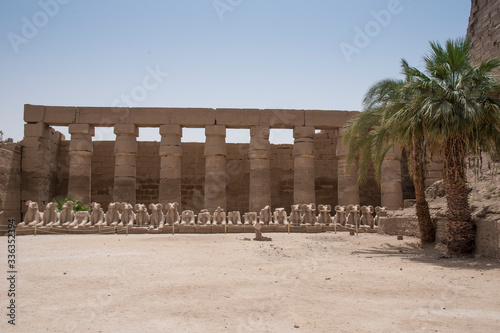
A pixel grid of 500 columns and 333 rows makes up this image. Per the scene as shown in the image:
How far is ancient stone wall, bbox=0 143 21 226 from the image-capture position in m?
16.0

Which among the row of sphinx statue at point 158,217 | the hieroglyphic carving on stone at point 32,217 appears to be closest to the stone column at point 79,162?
the row of sphinx statue at point 158,217

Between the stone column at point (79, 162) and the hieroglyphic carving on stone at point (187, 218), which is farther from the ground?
the stone column at point (79, 162)

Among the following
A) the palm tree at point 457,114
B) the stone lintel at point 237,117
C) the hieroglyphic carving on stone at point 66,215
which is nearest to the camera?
the palm tree at point 457,114

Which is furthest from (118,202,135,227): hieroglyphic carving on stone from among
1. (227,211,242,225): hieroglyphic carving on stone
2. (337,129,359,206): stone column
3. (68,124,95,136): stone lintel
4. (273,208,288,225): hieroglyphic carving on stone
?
(337,129,359,206): stone column

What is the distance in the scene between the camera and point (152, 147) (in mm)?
21188

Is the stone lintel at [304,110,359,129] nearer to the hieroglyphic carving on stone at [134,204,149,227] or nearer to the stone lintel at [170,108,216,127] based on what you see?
the stone lintel at [170,108,216,127]

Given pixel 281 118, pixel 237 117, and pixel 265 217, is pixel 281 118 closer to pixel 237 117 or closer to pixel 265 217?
pixel 237 117

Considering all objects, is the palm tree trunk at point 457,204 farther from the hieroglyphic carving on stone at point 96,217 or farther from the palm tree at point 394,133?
the hieroglyphic carving on stone at point 96,217

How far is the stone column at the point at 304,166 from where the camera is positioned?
17797 millimetres

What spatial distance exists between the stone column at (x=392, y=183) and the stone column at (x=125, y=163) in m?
10.2

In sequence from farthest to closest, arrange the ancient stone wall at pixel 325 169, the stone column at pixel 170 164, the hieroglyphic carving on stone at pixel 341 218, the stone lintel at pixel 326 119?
the ancient stone wall at pixel 325 169 → the stone lintel at pixel 326 119 → the stone column at pixel 170 164 → the hieroglyphic carving on stone at pixel 341 218

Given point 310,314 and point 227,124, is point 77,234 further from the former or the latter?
point 310,314

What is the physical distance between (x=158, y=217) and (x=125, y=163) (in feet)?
14.9

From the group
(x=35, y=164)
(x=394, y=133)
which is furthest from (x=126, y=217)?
(x=394, y=133)
